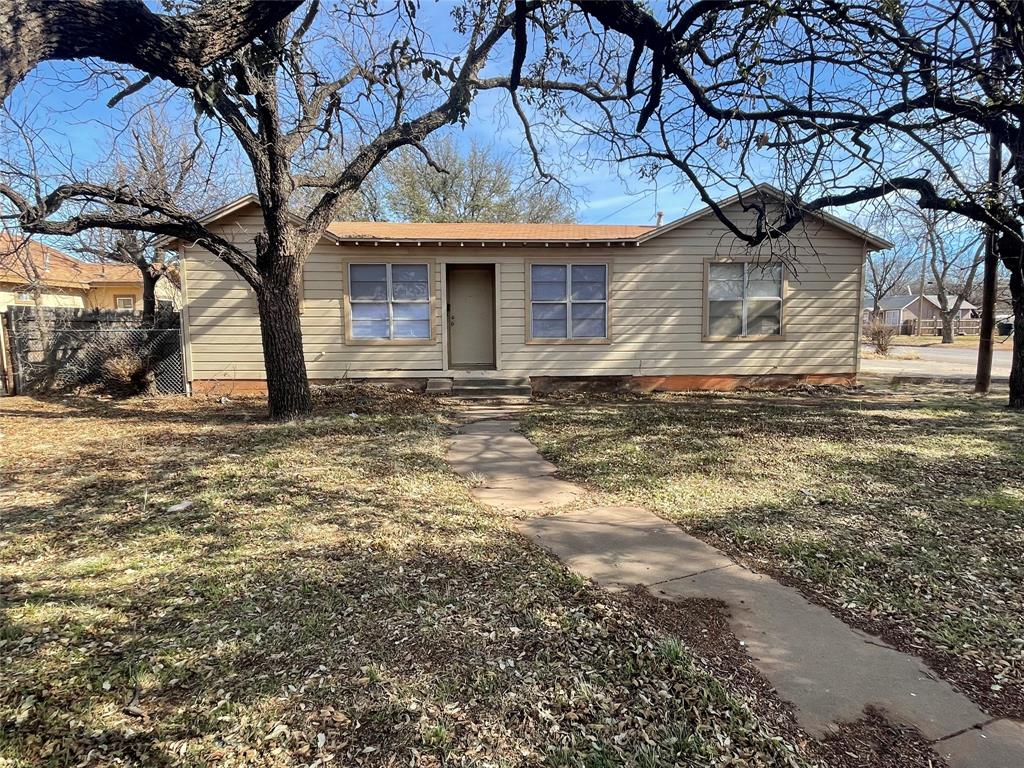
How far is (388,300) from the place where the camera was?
10062 millimetres

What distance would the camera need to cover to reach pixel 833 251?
10.5 meters

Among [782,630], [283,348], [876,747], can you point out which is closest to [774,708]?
[876,747]

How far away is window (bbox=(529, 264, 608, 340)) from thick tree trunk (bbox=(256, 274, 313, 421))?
4.58 metres

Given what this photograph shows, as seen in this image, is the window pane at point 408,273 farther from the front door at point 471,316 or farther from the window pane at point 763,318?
the window pane at point 763,318

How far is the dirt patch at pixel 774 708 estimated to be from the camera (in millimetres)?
1723

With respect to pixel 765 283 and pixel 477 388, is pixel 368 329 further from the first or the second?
pixel 765 283

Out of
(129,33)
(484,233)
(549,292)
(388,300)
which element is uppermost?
(484,233)

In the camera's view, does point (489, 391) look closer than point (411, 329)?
Yes

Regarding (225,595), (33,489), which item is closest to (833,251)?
(225,595)

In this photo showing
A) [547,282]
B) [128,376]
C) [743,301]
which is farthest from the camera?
[743,301]

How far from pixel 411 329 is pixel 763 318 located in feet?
22.8

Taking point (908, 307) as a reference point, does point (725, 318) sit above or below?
below

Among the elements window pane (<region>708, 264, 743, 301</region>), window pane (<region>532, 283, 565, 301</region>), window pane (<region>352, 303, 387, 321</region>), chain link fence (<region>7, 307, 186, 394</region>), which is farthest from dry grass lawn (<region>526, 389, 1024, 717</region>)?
chain link fence (<region>7, 307, 186, 394</region>)

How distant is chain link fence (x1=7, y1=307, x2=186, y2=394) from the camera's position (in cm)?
962
